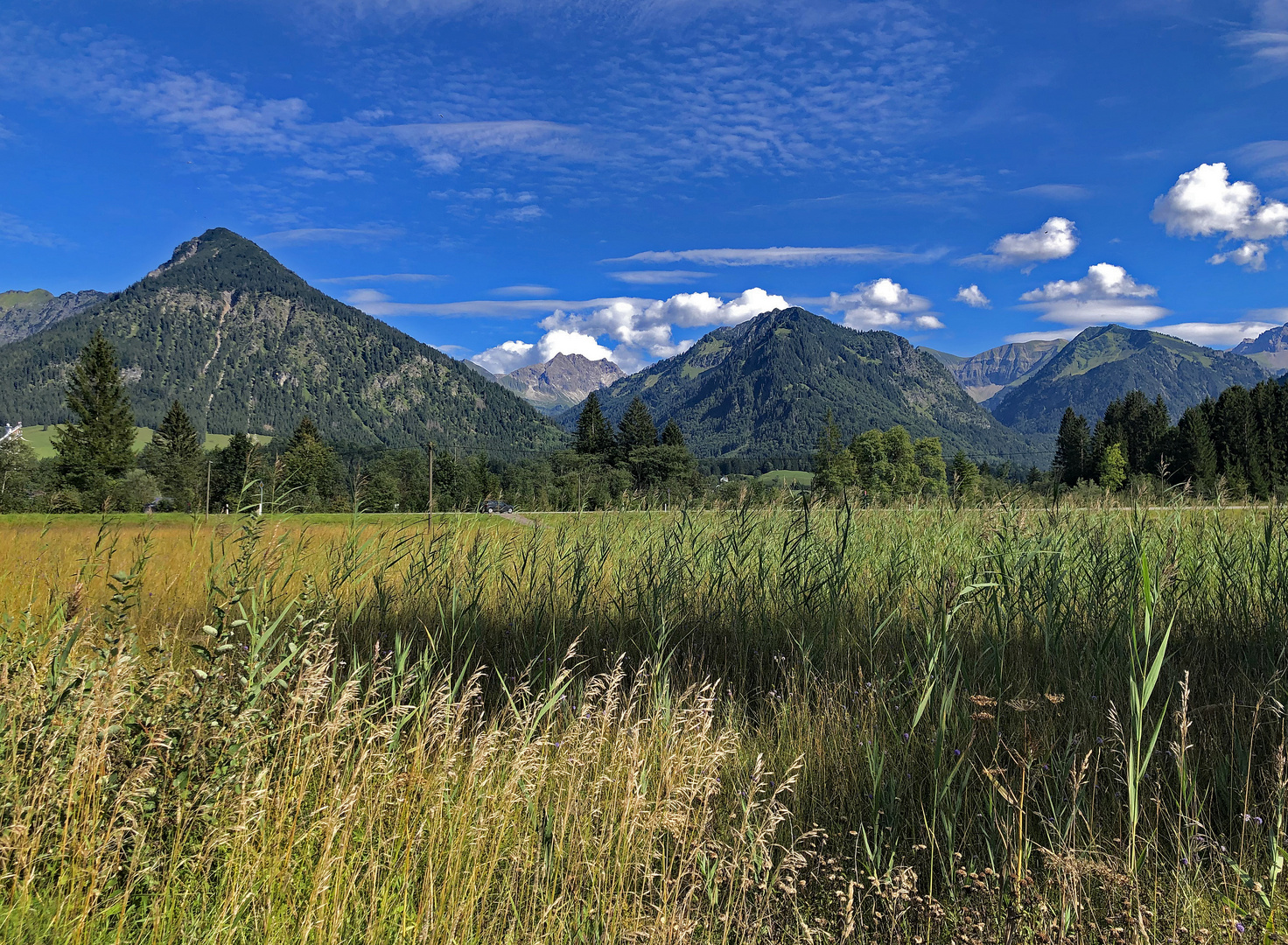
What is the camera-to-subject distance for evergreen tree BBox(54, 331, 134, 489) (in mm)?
55625

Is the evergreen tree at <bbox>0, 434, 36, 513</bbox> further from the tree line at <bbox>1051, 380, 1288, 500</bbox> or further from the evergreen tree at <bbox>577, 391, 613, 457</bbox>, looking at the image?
the tree line at <bbox>1051, 380, 1288, 500</bbox>

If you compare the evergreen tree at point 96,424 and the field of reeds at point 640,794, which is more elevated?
the evergreen tree at point 96,424

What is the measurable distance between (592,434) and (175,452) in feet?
154

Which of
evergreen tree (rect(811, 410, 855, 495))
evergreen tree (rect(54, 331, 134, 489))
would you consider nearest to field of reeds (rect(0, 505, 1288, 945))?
evergreen tree (rect(54, 331, 134, 489))

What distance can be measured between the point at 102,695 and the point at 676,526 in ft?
17.7

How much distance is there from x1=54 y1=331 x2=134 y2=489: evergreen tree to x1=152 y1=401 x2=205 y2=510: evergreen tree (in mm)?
3690

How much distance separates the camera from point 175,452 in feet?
210

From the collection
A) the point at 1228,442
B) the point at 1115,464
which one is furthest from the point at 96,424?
the point at 1228,442

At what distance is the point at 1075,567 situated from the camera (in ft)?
22.9

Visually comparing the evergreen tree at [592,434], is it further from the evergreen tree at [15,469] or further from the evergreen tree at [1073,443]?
the evergreen tree at [1073,443]

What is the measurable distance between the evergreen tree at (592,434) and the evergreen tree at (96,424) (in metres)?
48.7

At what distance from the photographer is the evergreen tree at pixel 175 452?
48.2 meters

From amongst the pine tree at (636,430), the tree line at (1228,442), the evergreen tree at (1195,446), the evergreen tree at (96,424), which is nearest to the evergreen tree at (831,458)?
the pine tree at (636,430)

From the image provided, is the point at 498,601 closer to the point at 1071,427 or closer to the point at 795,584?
the point at 795,584
